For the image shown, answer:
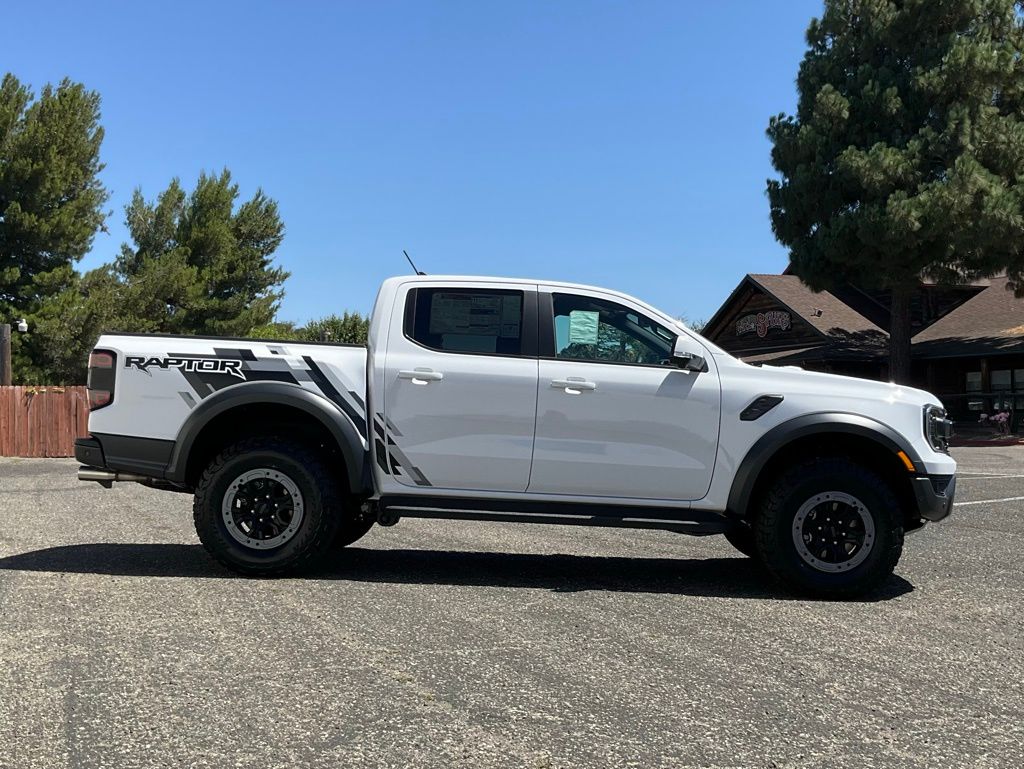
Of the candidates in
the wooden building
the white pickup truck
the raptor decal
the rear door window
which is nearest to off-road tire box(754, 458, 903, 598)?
the white pickup truck

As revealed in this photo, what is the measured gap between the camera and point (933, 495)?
5.84 m

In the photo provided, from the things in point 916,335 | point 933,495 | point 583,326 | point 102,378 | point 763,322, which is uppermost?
point 763,322

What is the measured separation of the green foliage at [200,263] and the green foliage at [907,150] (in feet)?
77.2

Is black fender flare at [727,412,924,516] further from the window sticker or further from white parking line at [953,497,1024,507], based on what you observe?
white parking line at [953,497,1024,507]

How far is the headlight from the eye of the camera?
597cm

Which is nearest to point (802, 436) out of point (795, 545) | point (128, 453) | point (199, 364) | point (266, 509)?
point (795, 545)

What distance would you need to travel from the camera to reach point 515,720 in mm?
3514

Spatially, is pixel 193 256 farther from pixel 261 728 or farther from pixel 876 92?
pixel 261 728

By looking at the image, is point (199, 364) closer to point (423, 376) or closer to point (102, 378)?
point (102, 378)

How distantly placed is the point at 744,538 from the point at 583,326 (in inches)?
85.7

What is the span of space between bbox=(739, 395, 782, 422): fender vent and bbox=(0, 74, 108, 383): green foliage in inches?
1120

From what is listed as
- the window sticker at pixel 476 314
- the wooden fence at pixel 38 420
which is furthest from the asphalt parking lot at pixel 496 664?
the wooden fence at pixel 38 420

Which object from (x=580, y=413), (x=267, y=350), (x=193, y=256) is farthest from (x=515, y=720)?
(x=193, y=256)

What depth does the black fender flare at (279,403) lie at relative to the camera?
5.98 metres
